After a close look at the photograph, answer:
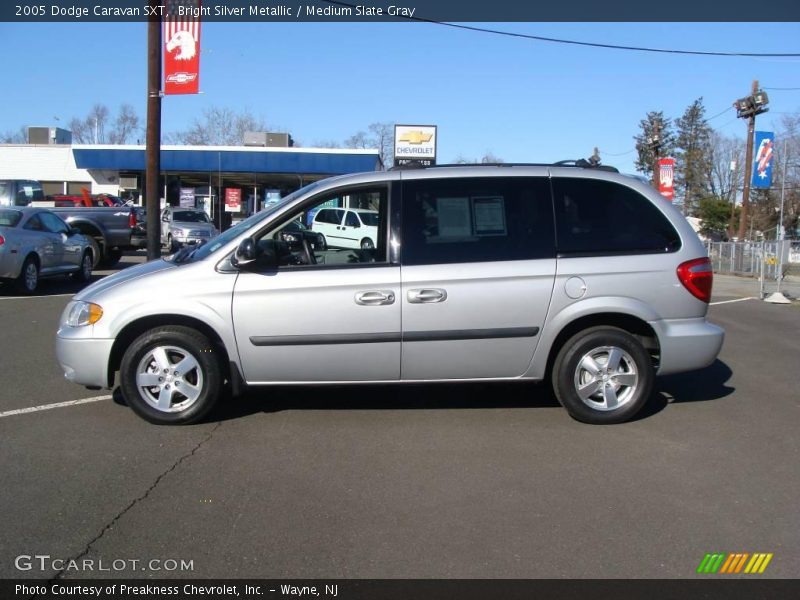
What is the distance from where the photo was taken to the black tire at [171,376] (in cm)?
545

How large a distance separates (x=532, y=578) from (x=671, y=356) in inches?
115

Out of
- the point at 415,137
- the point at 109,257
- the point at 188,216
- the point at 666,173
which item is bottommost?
the point at 109,257

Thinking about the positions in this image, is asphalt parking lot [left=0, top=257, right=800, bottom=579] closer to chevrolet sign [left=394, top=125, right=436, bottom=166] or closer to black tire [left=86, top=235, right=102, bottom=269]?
black tire [left=86, top=235, right=102, bottom=269]

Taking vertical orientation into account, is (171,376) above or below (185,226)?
below

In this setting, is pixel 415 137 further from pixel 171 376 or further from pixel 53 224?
pixel 171 376

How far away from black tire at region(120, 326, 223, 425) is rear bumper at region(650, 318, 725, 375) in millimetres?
3515

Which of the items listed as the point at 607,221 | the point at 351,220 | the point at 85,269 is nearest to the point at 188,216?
the point at 85,269

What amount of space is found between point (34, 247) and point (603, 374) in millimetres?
11089

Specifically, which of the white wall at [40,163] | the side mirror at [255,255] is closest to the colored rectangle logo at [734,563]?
the side mirror at [255,255]

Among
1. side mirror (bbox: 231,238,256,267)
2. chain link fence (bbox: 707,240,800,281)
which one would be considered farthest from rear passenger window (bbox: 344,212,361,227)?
chain link fence (bbox: 707,240,800,281)

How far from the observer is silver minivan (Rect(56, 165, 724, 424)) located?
215 inches

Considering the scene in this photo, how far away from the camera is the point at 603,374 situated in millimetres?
5676

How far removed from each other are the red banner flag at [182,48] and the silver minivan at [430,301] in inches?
344

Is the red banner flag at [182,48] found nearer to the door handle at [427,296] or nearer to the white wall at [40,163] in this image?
the door handle at [427,296]
